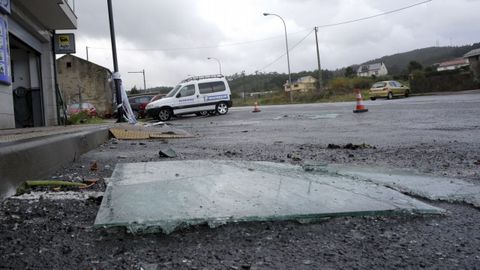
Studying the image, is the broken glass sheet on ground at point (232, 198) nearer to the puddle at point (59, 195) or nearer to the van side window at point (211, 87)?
the puddle at point (59, 195)

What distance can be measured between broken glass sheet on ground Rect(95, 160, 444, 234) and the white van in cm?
1978

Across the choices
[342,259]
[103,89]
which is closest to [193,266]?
[342,259]

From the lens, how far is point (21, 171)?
10.5 feet

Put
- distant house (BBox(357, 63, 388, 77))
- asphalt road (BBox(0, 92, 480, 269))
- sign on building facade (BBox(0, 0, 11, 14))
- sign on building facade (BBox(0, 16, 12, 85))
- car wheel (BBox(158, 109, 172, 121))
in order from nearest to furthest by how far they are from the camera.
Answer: asphalt road (BBox(0, 92, 480, 269))
sign on building facade (BBox(0, 0, 11, 14))
sign on building facade (BBox(0, 16, 12, 85))
car wheel (BBox(158, 109, 172, 121))
distant house (BBox(357, 63, 388, 77))

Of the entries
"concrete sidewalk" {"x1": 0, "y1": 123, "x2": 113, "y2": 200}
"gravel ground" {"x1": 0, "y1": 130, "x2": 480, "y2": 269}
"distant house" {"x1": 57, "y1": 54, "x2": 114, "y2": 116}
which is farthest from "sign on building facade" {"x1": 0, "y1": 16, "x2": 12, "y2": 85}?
"distant house" {"x1": 57, "y1": 54, "x2": 114, "y2": 116}

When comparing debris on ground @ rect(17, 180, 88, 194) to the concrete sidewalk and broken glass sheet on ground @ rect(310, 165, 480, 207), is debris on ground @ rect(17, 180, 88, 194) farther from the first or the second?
broken glass sheet on ground @ rect(310, 165, 480, 207)

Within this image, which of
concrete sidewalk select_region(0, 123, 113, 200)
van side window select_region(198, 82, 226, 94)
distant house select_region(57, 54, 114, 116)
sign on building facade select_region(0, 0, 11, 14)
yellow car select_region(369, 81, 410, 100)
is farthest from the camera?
distant house select_region(57, 54, 114, 116)

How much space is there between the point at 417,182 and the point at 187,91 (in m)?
21.0

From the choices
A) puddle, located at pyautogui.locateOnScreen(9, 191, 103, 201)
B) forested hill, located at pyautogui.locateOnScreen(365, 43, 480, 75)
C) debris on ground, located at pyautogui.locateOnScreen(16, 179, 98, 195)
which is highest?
forested hill, located at pyautogui.locateOnScreen(365, 43, 480, 75)

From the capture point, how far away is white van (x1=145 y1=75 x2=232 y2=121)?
23297 mm

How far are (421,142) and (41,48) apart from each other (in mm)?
12592

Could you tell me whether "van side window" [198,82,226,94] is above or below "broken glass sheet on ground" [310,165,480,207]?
above

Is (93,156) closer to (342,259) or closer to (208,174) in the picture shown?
(208,174)

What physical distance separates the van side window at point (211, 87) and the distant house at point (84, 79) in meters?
20.2
